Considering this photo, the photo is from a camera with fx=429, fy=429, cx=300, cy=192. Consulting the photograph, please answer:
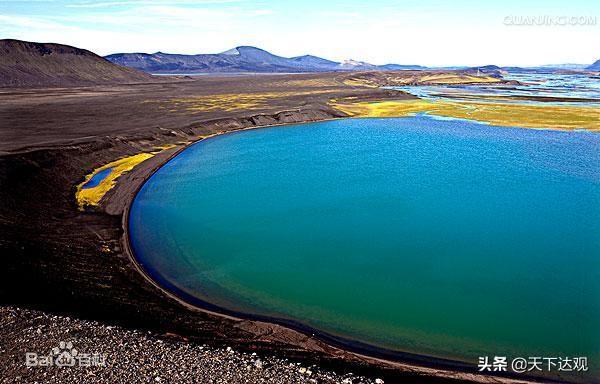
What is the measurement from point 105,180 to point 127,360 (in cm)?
2425

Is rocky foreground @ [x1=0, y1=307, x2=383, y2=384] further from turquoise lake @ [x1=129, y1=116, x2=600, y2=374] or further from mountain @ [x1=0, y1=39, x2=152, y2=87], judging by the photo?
mountain @ [x1=0, y1=39, x2=152, y2=87]

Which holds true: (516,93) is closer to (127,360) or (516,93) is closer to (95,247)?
(95,247)

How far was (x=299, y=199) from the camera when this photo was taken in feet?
106

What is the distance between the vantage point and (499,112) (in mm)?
72938

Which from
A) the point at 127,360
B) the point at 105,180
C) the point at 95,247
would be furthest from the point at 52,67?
the point at 127,360

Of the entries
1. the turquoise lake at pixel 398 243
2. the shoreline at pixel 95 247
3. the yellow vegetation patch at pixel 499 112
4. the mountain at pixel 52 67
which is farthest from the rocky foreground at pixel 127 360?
the mountain at pixel 52 67

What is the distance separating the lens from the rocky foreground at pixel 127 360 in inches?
533

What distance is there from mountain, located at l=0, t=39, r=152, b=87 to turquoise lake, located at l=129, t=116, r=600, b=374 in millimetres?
94030

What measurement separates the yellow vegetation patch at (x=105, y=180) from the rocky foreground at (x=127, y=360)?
1487cm

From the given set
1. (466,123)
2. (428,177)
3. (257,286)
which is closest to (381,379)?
(257,286)

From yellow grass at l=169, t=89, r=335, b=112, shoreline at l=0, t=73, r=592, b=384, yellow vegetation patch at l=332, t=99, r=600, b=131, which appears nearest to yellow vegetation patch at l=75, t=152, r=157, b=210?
shoreline at l=0, t=73, r=592, b=384

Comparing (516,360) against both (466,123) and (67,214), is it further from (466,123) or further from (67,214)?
(466,123)

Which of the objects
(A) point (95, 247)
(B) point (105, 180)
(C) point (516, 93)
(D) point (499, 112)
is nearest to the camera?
(A) point (95, 247)

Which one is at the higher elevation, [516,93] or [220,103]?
[516,93]
